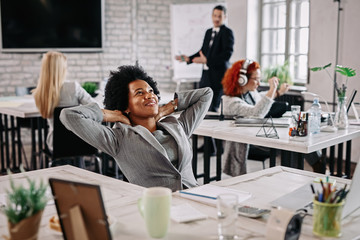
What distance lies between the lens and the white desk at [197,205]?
4.63 ft

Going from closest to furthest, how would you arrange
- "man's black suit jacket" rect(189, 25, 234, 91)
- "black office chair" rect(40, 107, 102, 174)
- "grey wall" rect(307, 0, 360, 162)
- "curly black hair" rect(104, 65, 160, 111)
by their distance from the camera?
1. "curly black hair" rect(104, 65, 160, 111)
2. "black office chair" rect(40, 107, 102, 174)
3. "grey wall" rect(307, 0, 360, 162)
4. "man's black suit jacket" rect(189, 25, 234, 91)

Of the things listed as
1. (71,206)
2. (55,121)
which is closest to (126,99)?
(71,206)

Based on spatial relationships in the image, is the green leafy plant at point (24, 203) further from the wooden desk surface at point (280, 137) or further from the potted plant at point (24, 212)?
the wooden desk surface at point (280, 137)

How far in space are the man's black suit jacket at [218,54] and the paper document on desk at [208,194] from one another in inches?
149

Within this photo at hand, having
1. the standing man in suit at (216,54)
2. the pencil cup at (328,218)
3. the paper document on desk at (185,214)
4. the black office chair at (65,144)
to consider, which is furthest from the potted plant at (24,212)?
the standing man in suit at (216,54)

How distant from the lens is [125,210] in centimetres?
162

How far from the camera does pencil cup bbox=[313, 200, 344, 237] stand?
138cm

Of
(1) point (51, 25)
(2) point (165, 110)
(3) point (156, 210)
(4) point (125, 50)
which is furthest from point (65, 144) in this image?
(4) point (125, 50)

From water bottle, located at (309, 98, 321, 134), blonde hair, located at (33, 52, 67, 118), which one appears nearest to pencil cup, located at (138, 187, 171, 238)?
water bottle, located at (309, 98, 321, 134)

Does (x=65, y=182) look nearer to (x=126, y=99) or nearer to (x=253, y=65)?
(x=126, y=99)

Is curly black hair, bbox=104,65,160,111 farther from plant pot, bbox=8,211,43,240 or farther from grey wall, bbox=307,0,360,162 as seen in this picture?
grey wall, bbox=307,0,360,162

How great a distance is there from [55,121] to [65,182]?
266 cm

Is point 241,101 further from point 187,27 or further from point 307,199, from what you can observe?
point 187,27

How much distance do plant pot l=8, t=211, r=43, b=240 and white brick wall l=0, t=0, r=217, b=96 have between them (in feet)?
17.9
